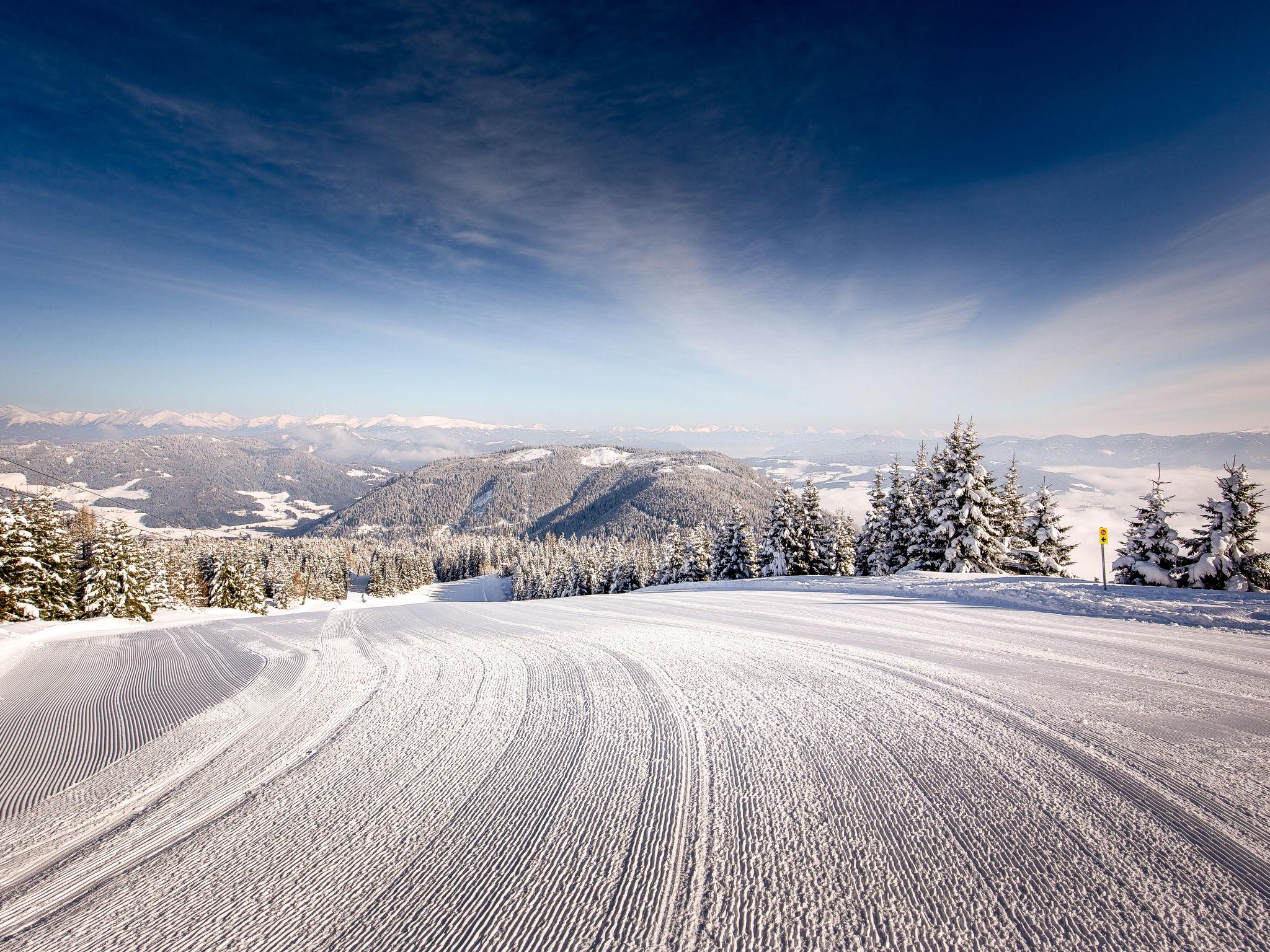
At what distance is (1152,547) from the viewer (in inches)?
799

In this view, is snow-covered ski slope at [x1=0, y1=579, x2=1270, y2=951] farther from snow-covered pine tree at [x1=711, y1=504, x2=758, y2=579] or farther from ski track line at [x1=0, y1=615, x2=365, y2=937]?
snow-covered pine tree at [x1=711, y1=504, x2=758, y2=579]

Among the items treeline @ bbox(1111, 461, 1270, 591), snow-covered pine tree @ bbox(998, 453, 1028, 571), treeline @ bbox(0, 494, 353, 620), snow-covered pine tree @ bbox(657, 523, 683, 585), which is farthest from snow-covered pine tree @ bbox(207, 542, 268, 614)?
treeline @ bbox(1111, 461, 1270, 591)

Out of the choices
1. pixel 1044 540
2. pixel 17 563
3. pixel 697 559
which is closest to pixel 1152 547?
pixel 1044 540

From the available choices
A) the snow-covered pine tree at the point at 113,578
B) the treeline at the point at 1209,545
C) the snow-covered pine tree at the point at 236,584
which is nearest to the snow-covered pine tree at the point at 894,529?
the treeline at the point at 1209,545

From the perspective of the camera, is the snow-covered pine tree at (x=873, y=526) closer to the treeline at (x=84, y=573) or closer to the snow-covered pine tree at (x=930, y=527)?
the snow-covered pine tree at (x=930, y=527)

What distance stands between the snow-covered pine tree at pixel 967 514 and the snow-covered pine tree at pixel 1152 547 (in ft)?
15.5

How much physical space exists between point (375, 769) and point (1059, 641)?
23.5ft

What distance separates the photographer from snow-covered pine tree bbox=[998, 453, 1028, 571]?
22.0m

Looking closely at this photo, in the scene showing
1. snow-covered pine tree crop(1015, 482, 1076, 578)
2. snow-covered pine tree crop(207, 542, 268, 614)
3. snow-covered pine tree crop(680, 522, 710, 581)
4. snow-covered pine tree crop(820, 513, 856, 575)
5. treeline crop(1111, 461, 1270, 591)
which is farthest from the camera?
snow-covered pine tree crop(680, 522, 710, 581)

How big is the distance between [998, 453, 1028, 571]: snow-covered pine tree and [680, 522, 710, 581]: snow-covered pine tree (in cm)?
1712

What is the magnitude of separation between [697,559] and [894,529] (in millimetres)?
13016

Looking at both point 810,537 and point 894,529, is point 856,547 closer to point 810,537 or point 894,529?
point 810,537

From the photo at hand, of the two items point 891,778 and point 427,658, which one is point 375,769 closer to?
point 427,658

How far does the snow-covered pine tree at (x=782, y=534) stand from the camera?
2872 centimetres
